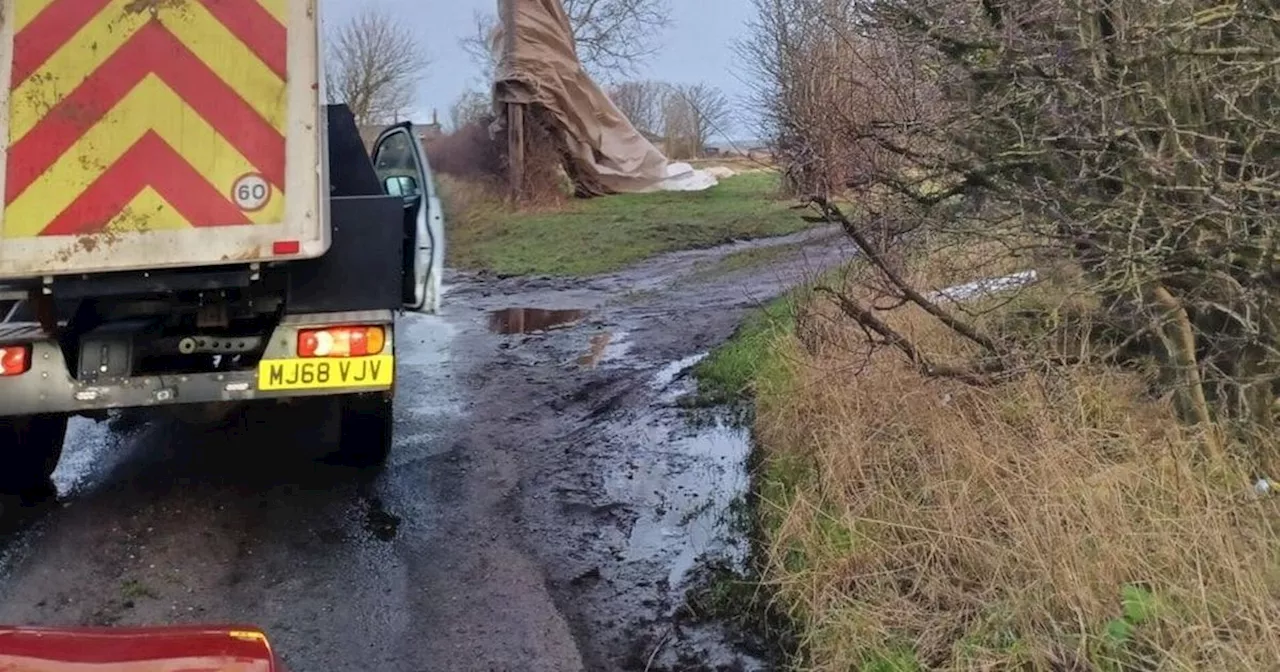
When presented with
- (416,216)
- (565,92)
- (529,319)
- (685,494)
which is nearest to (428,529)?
(685,494)

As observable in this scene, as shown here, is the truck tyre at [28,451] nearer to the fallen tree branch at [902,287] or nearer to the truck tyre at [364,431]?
the truck tyre at [364,431]

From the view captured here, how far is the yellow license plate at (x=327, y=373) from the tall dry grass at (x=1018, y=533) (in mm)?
1762

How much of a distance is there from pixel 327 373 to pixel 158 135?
46.1 inches

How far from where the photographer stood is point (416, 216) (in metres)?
5.96

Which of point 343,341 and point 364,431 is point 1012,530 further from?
point 364,431

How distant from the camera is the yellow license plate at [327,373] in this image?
488 centimetres

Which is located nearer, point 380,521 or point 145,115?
point 145,115

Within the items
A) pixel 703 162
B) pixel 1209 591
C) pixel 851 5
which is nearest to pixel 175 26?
pixel 851 5

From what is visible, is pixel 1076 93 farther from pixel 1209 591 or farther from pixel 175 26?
pixel 175 26

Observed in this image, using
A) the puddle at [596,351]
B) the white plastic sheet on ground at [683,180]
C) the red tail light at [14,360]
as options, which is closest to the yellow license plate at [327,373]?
the red tail light at [14,360]

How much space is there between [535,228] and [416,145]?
35.5 ft

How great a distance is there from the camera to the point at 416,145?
6.32 m

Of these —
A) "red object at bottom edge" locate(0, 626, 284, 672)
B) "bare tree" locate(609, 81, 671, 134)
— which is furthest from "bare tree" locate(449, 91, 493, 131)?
"red object at bottom edge" locate(0, 626, 284, 672)

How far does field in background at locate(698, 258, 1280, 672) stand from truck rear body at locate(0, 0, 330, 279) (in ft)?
7.68
